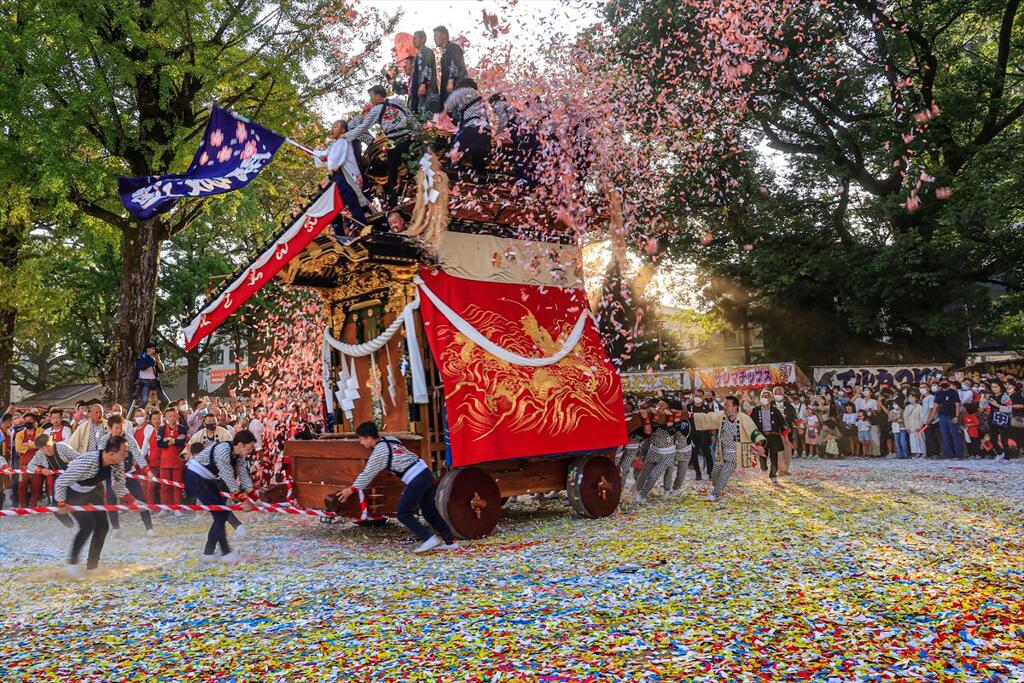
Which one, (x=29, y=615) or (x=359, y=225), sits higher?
(x=359, y=225)

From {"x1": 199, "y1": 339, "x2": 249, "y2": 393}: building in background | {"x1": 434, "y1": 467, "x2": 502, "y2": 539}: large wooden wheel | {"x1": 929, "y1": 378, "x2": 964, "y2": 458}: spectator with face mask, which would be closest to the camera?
{"x1": 434, "y1": 467, "x2": 502, "y2": 539}: large wooden wheel

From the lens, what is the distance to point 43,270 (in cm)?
2100

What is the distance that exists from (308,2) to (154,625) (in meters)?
15.4

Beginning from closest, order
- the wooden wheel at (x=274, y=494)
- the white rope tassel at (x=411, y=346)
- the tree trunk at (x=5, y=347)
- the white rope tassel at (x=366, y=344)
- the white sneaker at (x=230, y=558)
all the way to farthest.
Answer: the white sneaker at (x=230, y=558), the white rope tassel at (x=411, y=346), the white rope tassel at (x=366, y=344), the wooden wheel at (x=274, y=494), the tree trunk at (x=5, y=347)

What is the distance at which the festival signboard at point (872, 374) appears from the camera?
24.0 m

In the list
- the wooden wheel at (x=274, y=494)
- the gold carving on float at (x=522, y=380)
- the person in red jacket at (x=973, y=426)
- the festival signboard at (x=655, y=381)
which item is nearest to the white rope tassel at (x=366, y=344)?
the gold carving on float at (x=522, y=380)

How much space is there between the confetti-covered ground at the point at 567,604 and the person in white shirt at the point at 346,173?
4339 mm

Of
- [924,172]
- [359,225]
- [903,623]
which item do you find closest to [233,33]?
[359,225]

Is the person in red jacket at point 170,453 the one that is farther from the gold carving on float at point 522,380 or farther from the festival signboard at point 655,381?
the festival signboard at point 655,381

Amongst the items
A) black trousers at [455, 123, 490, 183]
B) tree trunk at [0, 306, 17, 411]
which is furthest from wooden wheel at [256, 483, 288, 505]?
tree trunk at [0, 306, 17, 411]

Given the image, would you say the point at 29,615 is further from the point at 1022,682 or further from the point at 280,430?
the point at 1022,682

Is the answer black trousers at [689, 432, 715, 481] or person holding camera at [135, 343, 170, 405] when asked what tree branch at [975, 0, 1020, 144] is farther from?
person holding camera at [135, 343, 170, 405]

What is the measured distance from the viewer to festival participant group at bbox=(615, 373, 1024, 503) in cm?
1316

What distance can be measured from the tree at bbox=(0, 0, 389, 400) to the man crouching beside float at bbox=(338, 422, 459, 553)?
31.6 feet
